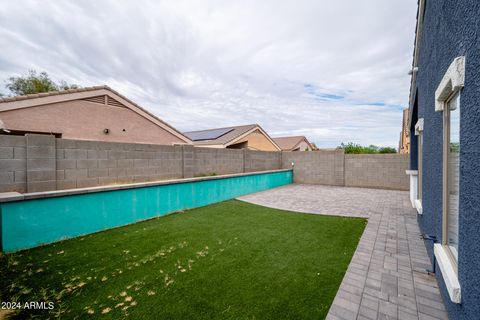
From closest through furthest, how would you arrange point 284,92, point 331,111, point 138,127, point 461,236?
point 461,236, point 138,127, point 284,92, point 331,111

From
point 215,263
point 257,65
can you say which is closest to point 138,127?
point 257,65

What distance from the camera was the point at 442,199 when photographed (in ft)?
8.36

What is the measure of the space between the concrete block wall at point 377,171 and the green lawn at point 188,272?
8.28m

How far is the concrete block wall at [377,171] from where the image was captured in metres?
11.4

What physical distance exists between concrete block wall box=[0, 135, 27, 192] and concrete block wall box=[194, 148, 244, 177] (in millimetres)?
5154

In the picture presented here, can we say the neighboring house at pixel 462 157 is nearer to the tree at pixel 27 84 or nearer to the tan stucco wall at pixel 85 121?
the tan stucco wall at pixel 85 121

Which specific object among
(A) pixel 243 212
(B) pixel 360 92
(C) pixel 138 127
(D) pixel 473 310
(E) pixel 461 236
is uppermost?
(B) pixel 360 92

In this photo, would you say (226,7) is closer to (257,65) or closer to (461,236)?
(257,65)

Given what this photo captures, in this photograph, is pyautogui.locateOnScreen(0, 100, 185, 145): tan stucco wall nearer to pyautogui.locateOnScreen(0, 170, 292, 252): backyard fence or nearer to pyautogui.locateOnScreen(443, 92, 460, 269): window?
pyautogui.locateOnScreen(0, 170, 292, 252): backyard fence

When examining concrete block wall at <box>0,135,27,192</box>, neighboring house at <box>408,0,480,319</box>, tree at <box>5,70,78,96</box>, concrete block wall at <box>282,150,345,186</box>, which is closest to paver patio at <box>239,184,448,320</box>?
neighboring house at <box>408,0,480,319</box>

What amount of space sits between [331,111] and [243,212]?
70.6ft

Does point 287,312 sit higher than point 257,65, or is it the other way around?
point 257,65

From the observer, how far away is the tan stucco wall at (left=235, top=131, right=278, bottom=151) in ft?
66.0

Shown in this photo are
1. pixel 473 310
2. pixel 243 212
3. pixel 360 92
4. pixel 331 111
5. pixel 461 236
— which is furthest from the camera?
pixel 331 111
